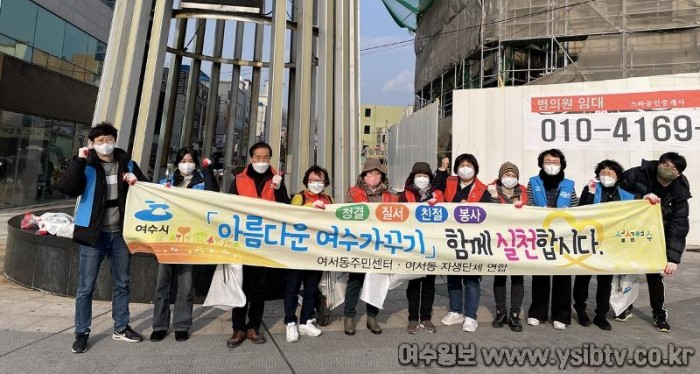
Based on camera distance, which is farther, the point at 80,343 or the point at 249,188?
the point at 249,188

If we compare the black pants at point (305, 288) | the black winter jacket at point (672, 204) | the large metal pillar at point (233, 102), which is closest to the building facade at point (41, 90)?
the large metal pillar at point (233, 102)

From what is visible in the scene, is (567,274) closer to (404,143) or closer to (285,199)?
(285,199)

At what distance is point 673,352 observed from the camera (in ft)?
13.0

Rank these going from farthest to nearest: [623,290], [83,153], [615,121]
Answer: [615,121] → [623,290] → [83,153]

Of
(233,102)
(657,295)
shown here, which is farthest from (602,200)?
(233,102)

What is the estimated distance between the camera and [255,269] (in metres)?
4.24

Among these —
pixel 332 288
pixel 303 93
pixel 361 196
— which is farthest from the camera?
pixel 303 93

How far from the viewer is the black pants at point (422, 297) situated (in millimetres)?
4477

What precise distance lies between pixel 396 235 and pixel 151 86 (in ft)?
13.8

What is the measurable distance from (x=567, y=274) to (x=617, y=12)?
14.8 metres

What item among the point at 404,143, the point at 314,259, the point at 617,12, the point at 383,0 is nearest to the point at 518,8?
the point at 617,12

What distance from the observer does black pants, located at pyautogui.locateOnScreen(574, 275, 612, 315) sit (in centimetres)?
467

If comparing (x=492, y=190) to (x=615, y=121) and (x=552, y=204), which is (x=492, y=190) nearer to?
(x=552, y=204)

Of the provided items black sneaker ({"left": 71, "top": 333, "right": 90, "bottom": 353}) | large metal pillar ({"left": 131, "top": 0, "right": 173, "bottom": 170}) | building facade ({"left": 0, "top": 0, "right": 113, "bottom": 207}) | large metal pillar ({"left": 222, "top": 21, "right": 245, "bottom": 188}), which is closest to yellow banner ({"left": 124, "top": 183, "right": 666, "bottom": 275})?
black sneaker ({"left": 71, "top": 333, "right": 90, "bottom": 353})
